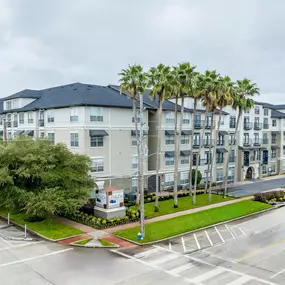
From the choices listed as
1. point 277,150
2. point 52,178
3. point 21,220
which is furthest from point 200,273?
point 277,150

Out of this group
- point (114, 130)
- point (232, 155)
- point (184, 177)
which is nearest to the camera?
point (114, 130)

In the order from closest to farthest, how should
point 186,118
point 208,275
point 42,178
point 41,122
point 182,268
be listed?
point 208,275
point 182,268
point 42,178
point 41,122
point 186,118

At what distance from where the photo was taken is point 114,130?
39.5m

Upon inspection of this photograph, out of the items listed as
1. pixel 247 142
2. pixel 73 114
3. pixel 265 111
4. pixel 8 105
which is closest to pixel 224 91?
pixel 73 114

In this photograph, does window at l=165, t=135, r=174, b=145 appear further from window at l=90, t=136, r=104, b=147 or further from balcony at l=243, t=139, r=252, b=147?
balcony at l=243, t=139, r=252, b=147

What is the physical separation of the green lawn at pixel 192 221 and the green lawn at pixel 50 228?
3707 mm

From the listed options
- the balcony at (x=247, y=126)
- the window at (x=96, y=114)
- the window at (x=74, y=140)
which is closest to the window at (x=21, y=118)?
the window at (x=74, y=140)

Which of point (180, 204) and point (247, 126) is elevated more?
point (247, 126)

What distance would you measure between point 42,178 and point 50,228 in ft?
13.4

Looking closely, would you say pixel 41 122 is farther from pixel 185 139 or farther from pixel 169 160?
pixel 185 139

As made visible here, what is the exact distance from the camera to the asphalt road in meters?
47.0

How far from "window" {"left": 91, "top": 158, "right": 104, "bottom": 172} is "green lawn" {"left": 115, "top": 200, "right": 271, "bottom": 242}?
38.6ft

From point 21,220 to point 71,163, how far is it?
6.47 meters

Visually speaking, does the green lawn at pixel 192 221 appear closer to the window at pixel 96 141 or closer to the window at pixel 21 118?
the window at pixel 96 141
